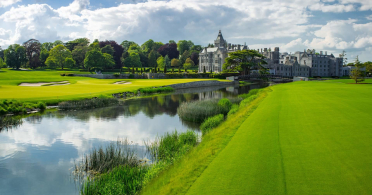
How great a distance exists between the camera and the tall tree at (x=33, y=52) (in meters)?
90.3

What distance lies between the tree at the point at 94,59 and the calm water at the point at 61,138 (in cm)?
5612

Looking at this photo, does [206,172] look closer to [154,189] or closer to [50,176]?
[154,189]

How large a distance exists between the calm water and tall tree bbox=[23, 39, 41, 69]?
77861 mm

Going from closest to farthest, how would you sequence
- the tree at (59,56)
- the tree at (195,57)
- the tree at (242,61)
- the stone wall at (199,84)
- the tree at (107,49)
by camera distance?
the stone wall at (199,84) → the tree at (242,61) → the tree at (59,56) → the tree at (107,49) → the tree at (195,57)

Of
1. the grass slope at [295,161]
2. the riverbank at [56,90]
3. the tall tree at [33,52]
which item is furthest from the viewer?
the tall tree at [33,52]

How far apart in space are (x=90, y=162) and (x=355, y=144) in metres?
9.35

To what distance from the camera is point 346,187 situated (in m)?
5.80

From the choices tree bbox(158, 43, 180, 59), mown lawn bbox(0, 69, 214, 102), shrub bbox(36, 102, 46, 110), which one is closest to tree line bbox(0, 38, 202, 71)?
tree bbox(158, 43, 180, 59)

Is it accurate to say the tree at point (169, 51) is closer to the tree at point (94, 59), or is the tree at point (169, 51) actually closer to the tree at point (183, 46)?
the tree at point (183, 46)

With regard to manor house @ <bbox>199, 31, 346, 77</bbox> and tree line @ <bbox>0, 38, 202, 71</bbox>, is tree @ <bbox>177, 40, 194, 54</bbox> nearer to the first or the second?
tree line @ <bbox>0, 38, 202, 71</bbox>

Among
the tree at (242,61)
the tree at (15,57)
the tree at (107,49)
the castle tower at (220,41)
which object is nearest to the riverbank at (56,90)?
the tree at (15,57)

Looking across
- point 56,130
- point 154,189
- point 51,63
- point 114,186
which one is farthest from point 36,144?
point 51,63

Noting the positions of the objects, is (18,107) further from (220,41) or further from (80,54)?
(220,41)

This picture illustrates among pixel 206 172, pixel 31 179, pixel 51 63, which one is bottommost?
pixel 31 179
